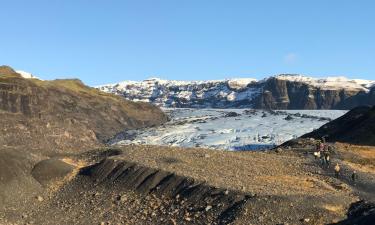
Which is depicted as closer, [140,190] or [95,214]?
[95,214]

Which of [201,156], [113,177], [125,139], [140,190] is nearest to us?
[140,190]

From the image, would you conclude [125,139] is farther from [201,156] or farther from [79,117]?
[201,156]

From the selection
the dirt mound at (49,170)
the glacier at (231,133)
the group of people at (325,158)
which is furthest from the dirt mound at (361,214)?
the glacier at (231,133)

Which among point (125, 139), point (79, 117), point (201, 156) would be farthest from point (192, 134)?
point (201, 156)

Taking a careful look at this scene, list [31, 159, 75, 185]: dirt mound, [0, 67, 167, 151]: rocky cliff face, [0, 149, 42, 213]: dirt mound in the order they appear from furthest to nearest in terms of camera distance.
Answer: [0, 67, 167, 151]: rocky cliff face, [31, 159, 75, 185]: dirt mound, [0, 149, 42, 213]: dirt mound

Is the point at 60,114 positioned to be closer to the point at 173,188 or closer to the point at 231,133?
the point at 231,133

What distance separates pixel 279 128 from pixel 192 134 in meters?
16.6

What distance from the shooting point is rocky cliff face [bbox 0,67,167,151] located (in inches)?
3521

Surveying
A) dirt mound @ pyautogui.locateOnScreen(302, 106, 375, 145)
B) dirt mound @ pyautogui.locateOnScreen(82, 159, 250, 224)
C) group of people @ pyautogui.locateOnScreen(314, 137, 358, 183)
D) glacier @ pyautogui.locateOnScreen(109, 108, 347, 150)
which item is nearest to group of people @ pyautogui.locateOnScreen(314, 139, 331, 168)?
group of people @ pyautogui.locateOnScreen(314, 137, 358, 183)

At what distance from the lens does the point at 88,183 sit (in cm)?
3198

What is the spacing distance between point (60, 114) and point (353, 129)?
82670 mm

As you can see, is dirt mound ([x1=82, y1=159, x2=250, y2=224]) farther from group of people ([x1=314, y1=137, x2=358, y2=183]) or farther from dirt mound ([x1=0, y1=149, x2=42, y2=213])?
group of people ([x1=314, y1=137, x2=358, y2=183])

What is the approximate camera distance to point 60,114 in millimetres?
127250

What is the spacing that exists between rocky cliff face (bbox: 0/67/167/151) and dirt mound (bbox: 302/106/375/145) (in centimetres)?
3903
